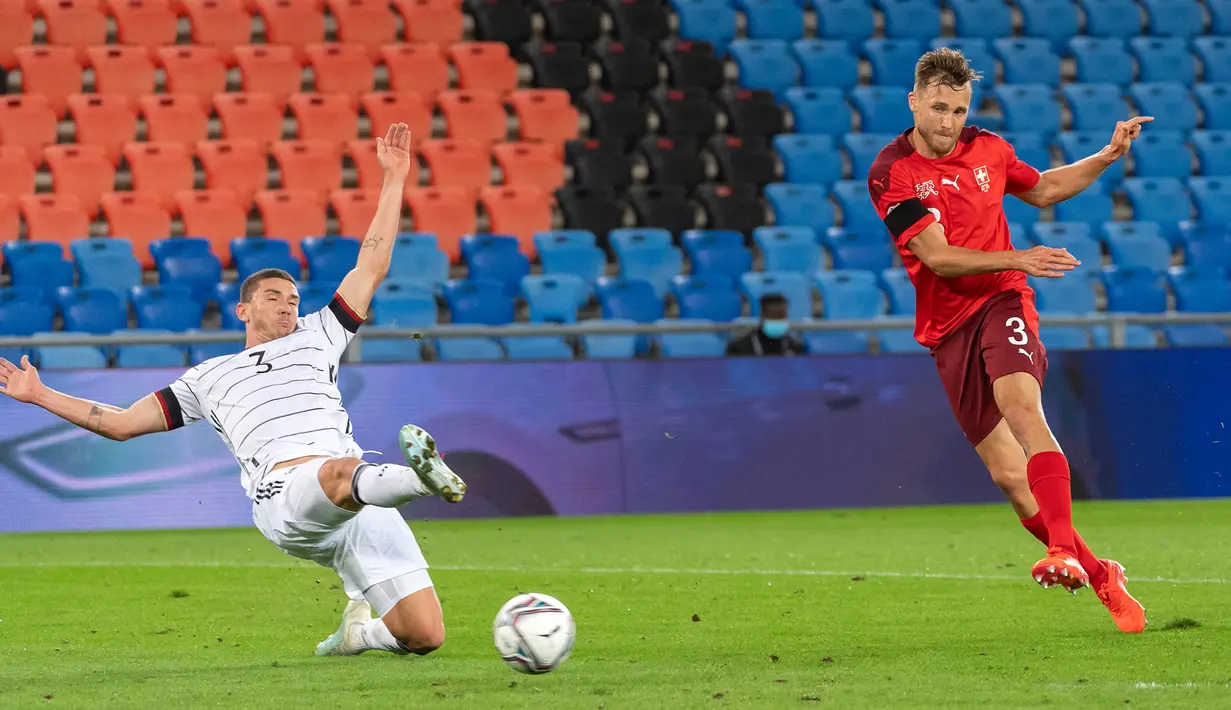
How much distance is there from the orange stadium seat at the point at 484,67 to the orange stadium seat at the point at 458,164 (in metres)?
1.35

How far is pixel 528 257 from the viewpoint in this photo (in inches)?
590

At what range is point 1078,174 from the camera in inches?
264

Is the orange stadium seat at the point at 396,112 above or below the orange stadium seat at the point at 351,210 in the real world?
above

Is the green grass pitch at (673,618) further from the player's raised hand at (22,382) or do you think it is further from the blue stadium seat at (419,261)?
the blue stadium seat at (419,261)

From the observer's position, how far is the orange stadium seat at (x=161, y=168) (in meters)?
15.4

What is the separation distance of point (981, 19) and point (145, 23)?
945cm

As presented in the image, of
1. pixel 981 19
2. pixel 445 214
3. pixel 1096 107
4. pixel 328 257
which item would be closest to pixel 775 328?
pixel 328 257

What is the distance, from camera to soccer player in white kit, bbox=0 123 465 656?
5.60 metres

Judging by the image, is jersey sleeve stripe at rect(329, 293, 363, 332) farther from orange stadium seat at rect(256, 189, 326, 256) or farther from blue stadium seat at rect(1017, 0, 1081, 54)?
blue stadium seat at rect(1017, 0, 1081, 54)

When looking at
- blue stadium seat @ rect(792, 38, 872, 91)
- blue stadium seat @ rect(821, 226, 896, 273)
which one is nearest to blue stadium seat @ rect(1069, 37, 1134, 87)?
blue stadium seat @ rect(792, 38, 872, 91)

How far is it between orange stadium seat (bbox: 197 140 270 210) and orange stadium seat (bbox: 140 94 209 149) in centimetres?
49

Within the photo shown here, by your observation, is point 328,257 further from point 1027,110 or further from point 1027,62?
point 1027,62

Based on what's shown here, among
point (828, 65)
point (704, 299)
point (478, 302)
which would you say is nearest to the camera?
point (478, 302)

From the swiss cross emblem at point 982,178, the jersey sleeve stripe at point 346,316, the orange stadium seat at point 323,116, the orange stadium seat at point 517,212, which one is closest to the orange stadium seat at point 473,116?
the orange stadium seat at point 323,116
